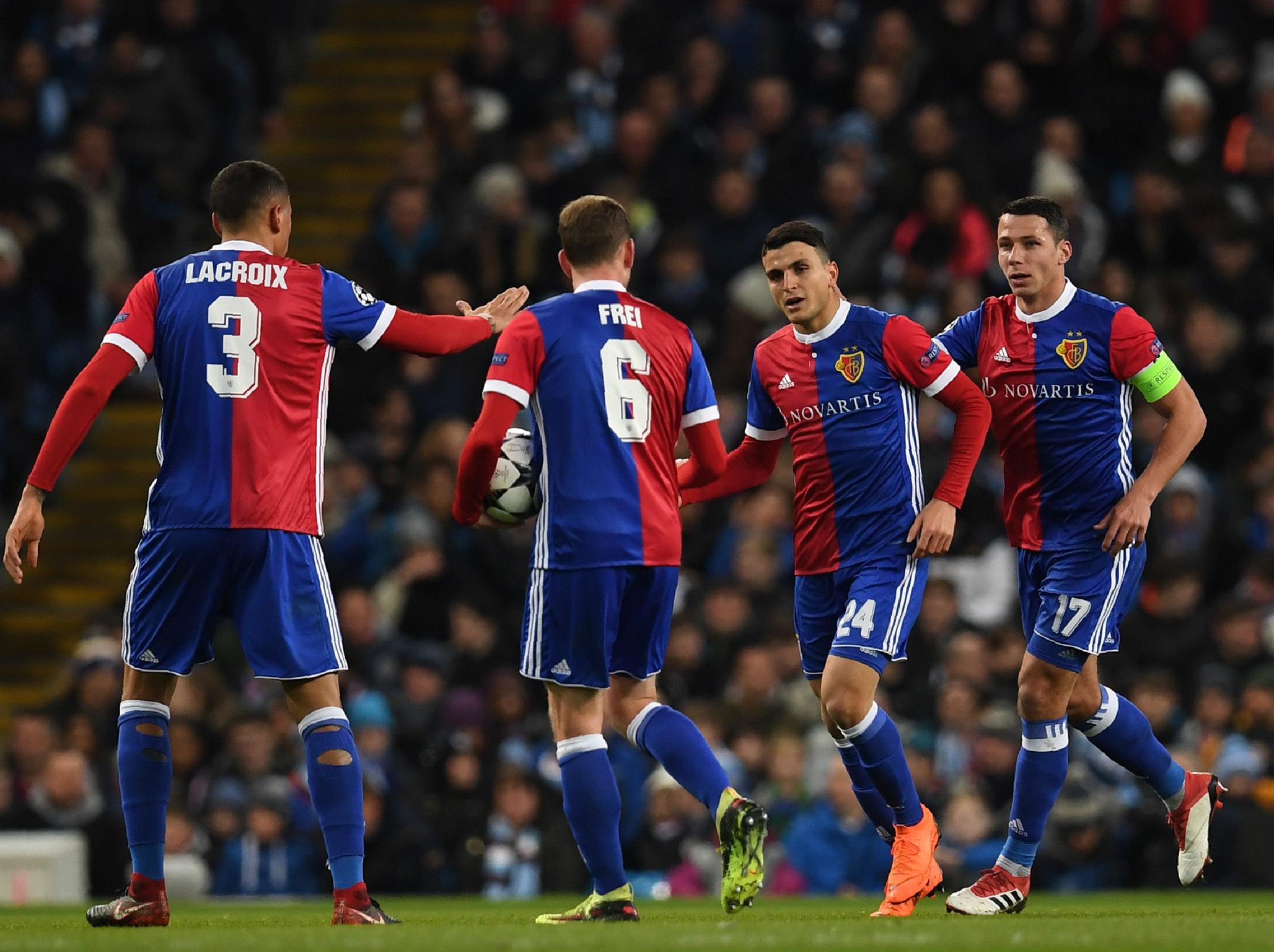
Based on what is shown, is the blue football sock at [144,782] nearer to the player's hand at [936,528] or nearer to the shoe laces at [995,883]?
the player's hand at [936,528]

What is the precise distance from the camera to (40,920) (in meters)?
9.22

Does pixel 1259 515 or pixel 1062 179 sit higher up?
pixel 1062 179

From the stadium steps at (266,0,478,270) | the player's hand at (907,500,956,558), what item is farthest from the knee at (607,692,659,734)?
the stadium steps at (266,0,478,270)

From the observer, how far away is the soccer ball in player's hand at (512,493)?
8219mm

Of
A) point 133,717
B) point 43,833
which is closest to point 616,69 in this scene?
point 43,833

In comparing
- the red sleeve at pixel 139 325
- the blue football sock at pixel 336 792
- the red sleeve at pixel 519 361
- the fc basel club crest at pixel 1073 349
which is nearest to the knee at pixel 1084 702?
the fc basel club crest at pixel 1073 349

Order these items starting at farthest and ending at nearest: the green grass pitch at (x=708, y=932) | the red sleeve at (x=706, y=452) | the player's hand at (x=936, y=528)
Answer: the player's hand at (x=936, y=528) → the red sleeve at (x=706, y=452) → the green grass pitch at (x=708, y=932)

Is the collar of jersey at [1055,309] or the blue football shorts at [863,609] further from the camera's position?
the collar of jersey at [1055,309]

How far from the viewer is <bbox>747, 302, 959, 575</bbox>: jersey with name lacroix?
8898mm

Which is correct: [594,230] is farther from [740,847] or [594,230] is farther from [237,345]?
[740,847]

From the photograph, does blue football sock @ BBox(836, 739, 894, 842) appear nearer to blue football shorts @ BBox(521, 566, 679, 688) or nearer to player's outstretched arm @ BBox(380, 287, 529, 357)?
blue football shorts @ BBox(521, 566, 679, 688)

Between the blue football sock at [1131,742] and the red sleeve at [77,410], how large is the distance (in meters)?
4.17

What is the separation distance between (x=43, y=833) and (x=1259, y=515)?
780 cm

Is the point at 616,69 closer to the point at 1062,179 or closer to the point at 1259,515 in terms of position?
the point at 1062,179
